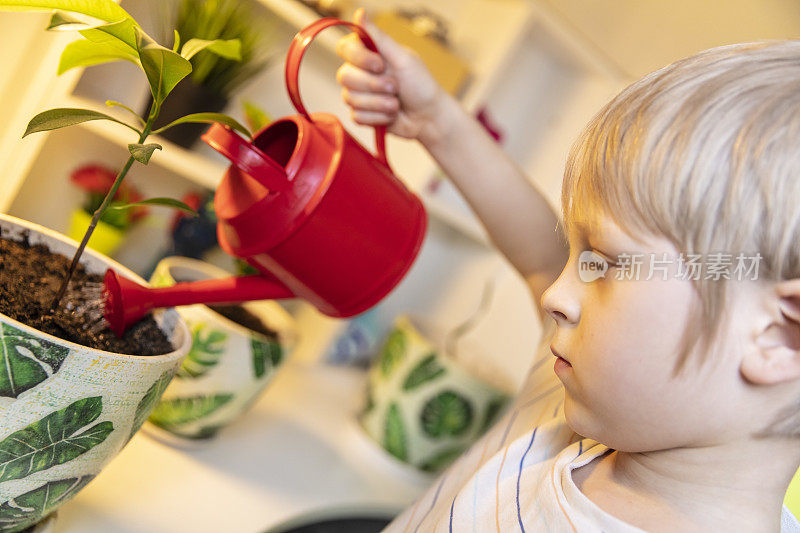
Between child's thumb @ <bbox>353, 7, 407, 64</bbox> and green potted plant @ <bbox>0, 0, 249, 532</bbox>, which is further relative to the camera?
child's thumb @ <bbox>353, 7, 407, 64</bbox>

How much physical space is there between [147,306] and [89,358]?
0.11 metres

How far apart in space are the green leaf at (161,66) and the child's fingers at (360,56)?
0.23 m

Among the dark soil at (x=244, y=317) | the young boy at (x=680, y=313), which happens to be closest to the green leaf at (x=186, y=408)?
the dark soil at (x=244, y=317)

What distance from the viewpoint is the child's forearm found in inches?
27.9

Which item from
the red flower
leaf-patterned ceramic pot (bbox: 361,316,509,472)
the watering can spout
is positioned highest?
the watering can spout

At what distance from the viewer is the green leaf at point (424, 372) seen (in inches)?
38.4

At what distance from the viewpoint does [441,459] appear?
0.99 meters

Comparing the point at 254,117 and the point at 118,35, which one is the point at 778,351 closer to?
the point at 118,35

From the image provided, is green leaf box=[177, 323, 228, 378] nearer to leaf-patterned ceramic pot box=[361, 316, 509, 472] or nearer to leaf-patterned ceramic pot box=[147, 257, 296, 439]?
leaf-patterned ceramic pot box=[147, 257, 296, 439]

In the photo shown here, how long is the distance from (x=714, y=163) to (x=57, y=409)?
17.5 inches

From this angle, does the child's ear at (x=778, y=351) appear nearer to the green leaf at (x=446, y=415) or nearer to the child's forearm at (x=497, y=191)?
the child's forearm at (x=497, y=191)

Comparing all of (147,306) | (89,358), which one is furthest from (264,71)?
(89,358)

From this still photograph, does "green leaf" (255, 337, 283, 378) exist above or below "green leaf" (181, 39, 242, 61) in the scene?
below

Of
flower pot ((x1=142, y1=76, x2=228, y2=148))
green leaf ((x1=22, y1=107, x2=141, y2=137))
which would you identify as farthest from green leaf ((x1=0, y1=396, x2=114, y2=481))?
flower pot ((x1=142, y1=76, x2=228, y2=148))
